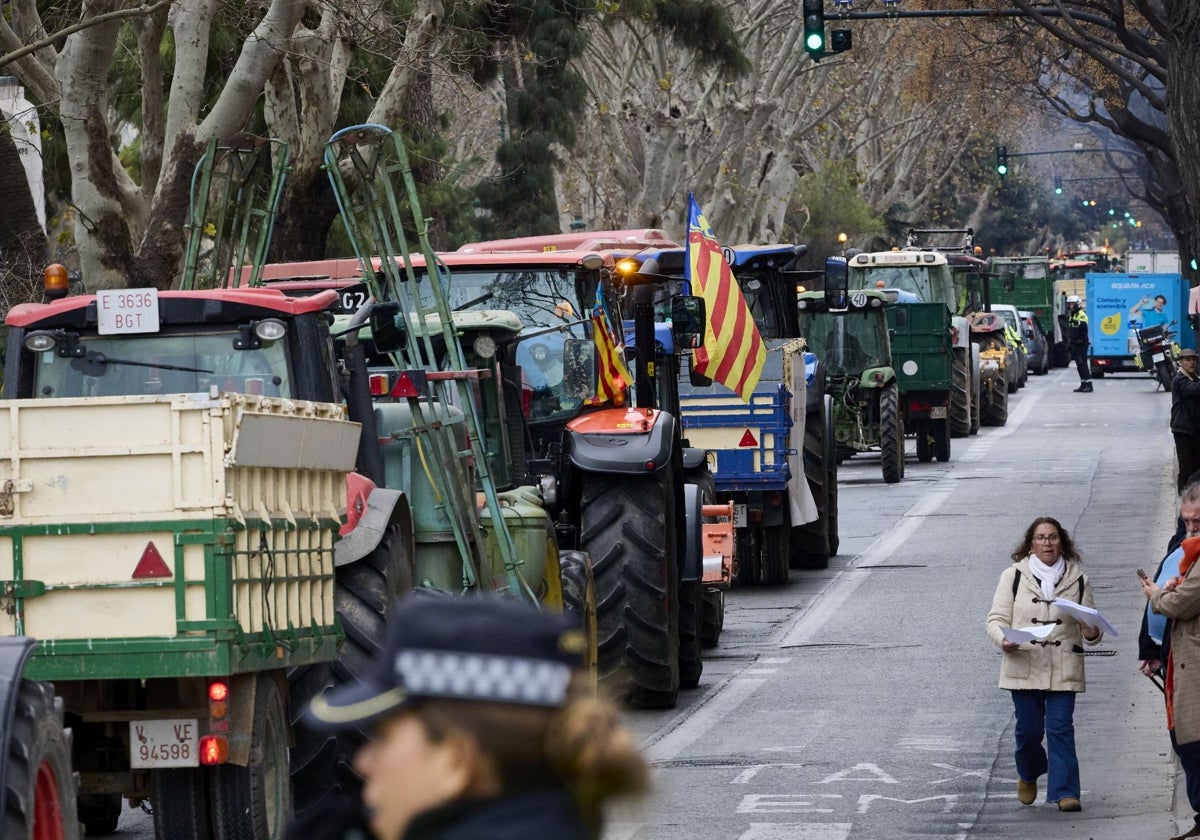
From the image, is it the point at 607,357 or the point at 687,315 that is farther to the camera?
the point at 687,315

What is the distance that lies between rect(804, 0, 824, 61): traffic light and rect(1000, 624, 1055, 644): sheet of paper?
17908 mm

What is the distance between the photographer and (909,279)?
35500 millimetres

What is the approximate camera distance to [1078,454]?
32250mm

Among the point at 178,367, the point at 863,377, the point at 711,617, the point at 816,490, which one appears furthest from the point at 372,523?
the point at 863,377

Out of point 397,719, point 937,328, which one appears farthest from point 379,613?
point 937,328

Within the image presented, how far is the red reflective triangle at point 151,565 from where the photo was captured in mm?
6738

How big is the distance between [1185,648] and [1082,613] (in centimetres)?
68

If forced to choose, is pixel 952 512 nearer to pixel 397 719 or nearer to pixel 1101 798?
pixel 1101 798

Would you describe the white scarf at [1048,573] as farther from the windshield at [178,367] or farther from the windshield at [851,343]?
the windshield at [851,343]

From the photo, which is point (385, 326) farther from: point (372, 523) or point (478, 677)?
point (478, 677)

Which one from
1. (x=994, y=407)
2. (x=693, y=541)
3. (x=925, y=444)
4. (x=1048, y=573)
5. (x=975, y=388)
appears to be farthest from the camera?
(x=994, y=407)

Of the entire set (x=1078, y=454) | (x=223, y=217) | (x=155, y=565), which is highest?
(x=223, y=217)

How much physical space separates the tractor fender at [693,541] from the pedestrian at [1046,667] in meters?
3.42

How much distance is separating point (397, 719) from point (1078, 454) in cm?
3068
